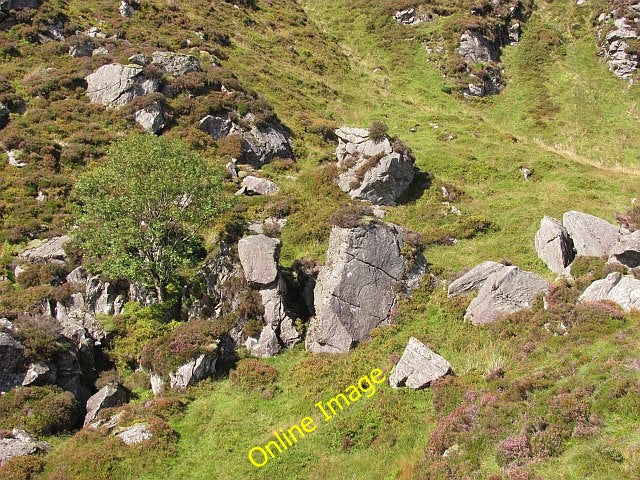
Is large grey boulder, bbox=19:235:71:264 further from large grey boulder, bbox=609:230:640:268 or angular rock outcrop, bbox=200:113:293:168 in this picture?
large grey boulder, bbox=609:230:640:268

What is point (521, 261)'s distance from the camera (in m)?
25.8

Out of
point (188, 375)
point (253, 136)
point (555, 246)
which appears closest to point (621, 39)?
point (253, 136)

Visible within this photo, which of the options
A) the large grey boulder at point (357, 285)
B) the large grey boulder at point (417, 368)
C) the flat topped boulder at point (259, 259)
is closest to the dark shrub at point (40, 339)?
the flat topped boulder at point (259, 259)

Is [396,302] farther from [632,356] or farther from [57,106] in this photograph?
[57,106]

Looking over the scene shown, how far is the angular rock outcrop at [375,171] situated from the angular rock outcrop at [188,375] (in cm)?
1769

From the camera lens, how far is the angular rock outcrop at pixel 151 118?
41344 mm

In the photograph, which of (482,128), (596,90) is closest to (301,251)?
(482,128)

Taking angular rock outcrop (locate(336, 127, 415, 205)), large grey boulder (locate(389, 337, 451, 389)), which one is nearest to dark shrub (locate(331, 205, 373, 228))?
large grey boulder (locate(389, 337, 451, 389))

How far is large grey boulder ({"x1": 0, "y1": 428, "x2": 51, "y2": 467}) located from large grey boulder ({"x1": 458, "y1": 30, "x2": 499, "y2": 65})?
60518 mm

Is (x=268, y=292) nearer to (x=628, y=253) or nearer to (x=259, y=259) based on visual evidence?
(x=259, y=259)

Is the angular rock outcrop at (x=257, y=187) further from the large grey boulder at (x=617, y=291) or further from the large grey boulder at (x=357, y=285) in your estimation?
the large grey boulder at (x=617, y=291)

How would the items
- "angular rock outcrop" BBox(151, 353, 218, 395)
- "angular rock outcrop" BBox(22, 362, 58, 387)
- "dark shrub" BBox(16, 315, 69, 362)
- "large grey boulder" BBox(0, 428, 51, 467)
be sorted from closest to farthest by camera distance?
"large grey boulder" BBox(0, 428, 51, 467) < "angular rock outcrop" BBox(22, 362, 58, 387) < "dark shrub" BBox(16, 315, 69, 362) < "angular rock outcrop" BBox(151, 353, 218, 395)

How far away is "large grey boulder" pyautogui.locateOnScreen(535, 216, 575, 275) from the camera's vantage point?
24.1 metres

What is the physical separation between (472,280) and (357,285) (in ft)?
17.9
